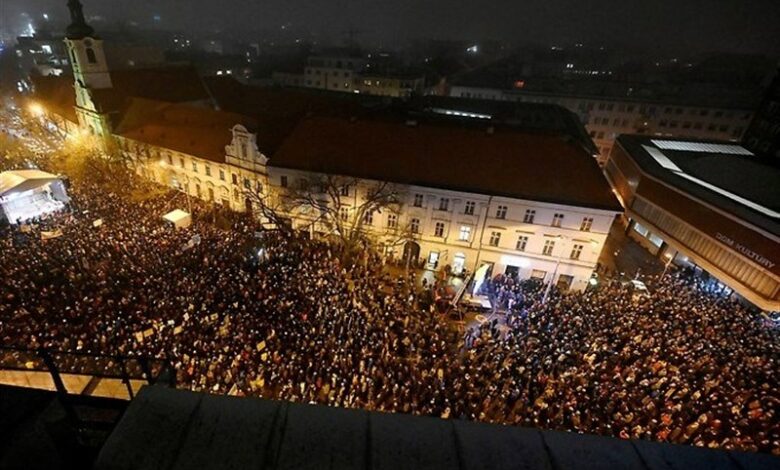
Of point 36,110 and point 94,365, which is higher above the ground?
point 94,365

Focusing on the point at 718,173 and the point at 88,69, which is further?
the point at 88,69

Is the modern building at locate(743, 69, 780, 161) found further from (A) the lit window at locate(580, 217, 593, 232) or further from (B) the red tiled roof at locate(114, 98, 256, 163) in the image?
(B) the red tiled roof at locate(114, 98, 256, 163)

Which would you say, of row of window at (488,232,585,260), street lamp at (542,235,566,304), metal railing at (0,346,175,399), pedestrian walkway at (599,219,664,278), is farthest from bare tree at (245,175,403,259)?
metal railing at (0,346,175,399)

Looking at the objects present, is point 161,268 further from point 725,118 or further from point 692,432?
point 725,118

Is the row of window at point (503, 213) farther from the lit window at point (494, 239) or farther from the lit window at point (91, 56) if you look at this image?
the lit window at point (91, 56)

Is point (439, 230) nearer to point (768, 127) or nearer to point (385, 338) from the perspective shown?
point (385, 338)

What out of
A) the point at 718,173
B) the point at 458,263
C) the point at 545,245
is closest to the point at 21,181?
the point at 458,263
